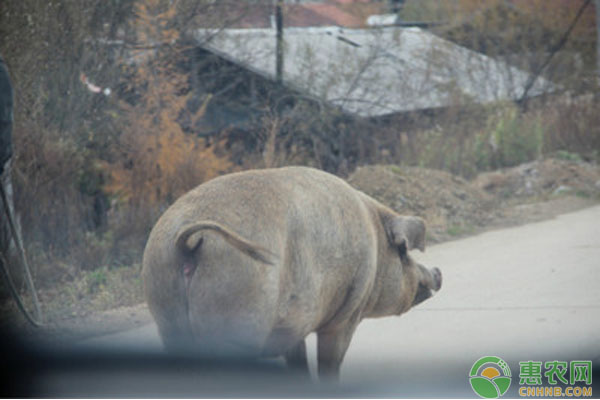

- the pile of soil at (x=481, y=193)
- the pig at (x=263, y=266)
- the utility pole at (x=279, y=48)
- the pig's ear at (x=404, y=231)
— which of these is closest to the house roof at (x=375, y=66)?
the utility pole at (x=279, y=48)

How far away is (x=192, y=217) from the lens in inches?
121

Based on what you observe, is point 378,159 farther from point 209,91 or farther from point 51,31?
point 51,31

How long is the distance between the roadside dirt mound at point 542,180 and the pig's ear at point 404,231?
6877 millimetres

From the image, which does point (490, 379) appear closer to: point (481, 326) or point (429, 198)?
point (481, 326)

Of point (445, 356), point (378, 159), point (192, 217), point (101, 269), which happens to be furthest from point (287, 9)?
point (192, 217)

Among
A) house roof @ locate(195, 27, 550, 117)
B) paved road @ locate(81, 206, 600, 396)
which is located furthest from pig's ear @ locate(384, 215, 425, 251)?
house roof @ locate(195, 27, 550, 117)

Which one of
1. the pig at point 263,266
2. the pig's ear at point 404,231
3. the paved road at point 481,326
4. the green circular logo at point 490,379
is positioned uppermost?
the pig at point 263,266

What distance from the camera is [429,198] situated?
946 cm

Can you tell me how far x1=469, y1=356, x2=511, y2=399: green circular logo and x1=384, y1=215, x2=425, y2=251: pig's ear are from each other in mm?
696

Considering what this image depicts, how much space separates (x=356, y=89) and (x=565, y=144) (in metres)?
3.84

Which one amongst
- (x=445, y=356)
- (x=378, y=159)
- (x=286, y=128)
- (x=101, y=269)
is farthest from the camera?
(x=378, y=159)

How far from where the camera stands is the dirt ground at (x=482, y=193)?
9.19 metres

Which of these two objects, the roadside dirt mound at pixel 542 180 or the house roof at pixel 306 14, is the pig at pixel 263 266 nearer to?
the house roof at pixel 306 14

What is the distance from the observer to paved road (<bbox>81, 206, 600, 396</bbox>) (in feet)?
13.4
